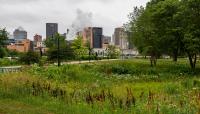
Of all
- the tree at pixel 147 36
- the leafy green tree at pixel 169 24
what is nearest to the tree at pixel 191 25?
the leafy green tree at pixel 169 24

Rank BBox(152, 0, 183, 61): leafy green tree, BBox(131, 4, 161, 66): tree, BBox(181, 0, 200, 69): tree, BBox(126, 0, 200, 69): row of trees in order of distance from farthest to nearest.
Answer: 1. BBox(131, 4, 161, 66): tree
2. BBox(152, 0, 183, 61): leafy green tree
3. BBox(126, 0, 200, 69): row of trees
4. BBox(181, 0, 200, 69): tree

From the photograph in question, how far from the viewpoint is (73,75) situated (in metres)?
41.3

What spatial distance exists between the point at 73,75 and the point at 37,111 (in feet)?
83.1

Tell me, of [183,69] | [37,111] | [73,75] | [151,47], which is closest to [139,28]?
[151,47]

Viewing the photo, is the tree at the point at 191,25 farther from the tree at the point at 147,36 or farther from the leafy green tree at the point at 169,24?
the tree at the point at 147,36

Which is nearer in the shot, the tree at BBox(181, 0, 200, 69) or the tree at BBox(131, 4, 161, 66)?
the tree at BBox(181, 0, 200, 69)

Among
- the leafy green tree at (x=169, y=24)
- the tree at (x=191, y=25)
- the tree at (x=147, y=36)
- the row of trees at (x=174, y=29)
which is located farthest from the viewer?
the tree at (x=147, y=36)

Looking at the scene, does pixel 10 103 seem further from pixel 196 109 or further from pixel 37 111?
pixel 196 109

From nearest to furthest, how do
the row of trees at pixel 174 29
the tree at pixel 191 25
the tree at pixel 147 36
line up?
the tree at pixel 191 25 < the row of trees at pixel 174 29 < the tree at pixel 147 36

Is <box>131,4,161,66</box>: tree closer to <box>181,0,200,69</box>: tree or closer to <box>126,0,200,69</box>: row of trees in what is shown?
<box>126,0,200,69</box>: row of trees

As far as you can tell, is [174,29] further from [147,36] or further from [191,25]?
[147,36]

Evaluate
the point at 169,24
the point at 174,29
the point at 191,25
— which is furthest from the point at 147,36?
the point at 191,25

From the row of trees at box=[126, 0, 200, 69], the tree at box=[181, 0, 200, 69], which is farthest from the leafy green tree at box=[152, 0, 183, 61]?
the tree at box=[181, 0, 200, 69]

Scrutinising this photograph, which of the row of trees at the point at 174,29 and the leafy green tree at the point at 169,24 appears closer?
the row of trees at the point at 174,29
